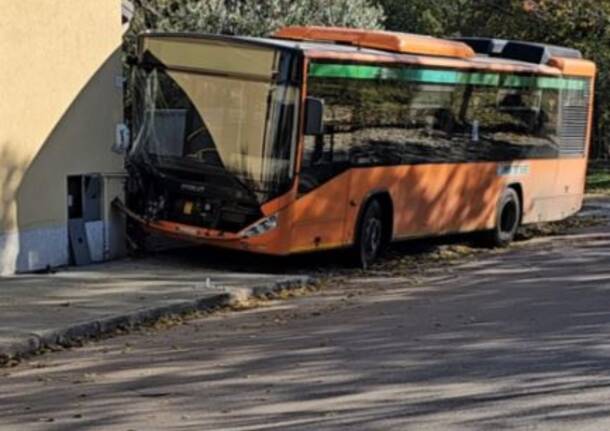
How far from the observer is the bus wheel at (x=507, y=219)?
63.3 ft

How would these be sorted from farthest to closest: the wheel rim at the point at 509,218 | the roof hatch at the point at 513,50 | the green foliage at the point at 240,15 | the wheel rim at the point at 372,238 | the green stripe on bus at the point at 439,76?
the green foliage at the point at 240,15
the roof hatch at the point at 513,50
the wheel rim at the point at 509,218
the wheel rim at the point at 372,238
the green stripe on bus at the point at 439,76

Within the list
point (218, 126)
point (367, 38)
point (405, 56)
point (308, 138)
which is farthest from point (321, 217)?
point (367, 38)

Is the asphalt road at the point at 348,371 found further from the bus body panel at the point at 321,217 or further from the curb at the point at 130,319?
the bus body panel at the point at 321,217

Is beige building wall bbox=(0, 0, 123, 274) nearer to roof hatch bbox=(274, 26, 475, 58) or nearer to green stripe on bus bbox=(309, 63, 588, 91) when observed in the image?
roof hatch bbox=(274, 26, 475, 58)

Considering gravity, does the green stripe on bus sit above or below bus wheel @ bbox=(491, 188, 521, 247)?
above

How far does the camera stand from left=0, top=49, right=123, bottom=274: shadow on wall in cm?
1347

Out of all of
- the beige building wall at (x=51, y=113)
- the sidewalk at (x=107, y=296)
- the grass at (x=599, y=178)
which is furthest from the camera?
the grass at (x=599, y=178)

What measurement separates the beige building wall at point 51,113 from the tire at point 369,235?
352cm

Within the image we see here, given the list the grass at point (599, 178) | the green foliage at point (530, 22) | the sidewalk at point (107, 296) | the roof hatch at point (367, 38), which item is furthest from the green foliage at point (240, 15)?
the grass at point (599, 178)

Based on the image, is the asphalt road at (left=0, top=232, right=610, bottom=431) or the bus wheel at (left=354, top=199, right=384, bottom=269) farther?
the bus wheel at (left=354, top=199, right=384, bottom=269)

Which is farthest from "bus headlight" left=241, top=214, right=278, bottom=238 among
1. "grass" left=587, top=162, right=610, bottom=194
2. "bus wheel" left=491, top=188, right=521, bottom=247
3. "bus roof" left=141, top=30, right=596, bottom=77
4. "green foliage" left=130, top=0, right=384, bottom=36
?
"grass" left=587, top=162, right=610, bottom=194

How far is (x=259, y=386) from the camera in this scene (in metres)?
8.30

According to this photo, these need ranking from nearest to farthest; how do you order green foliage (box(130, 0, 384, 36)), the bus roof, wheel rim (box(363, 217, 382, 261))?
the bus roof, wheel rim (box(363, 217, 382, 261)), green foliage (box(130, 0, 384, 36))

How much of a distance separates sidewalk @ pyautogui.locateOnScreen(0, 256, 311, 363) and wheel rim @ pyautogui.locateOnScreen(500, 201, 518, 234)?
20.3 feet
